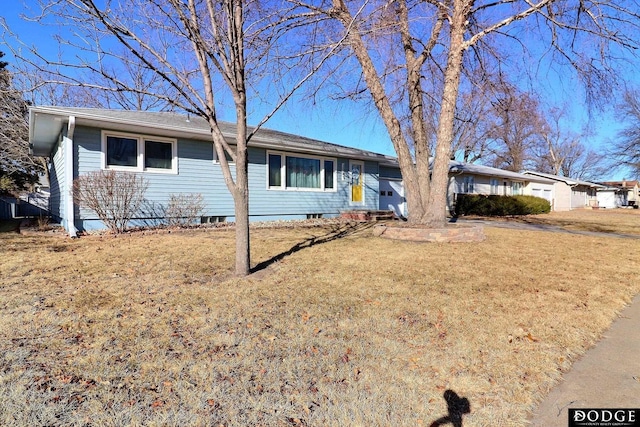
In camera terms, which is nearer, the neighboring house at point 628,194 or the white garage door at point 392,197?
the white garage door at point 392,197

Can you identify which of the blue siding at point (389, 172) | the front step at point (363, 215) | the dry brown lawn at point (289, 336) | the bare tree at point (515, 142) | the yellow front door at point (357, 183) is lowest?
the dry brown lawn at point (289, 336)

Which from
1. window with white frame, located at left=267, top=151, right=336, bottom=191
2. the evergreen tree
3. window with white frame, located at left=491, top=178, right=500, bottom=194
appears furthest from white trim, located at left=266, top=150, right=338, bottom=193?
window with white frame, located at left=491, top=178, right=500, bottom=194

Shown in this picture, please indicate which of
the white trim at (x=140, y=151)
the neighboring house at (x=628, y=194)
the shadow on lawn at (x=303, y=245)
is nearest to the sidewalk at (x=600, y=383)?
the shadow on lawn at (x=303, y=245)

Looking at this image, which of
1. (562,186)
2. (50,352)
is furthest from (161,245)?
(562,186)

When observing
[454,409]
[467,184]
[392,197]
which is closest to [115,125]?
[454,409]

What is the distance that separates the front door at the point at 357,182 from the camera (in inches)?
587

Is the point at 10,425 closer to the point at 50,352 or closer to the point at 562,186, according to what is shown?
the point at 50,352

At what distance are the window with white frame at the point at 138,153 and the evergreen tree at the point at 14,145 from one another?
12.3m

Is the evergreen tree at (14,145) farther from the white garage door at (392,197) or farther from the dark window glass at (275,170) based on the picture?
the white garage door at (392,197)

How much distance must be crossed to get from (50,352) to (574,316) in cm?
481

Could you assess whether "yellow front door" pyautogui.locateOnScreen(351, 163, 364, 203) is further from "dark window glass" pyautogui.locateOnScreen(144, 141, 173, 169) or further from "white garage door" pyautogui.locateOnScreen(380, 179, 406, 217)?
"dark window glass" pyautogui.locateOnScreen(144, 141, 173, 169)

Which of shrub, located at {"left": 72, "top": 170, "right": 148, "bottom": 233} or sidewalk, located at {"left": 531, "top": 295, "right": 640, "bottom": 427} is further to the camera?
shrub, located at {"left": 72, "top": 170, "right": 148, "bottom": 233}

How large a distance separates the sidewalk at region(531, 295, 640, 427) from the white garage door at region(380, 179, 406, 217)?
13799mm

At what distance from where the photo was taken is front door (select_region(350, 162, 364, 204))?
14.9 meters
